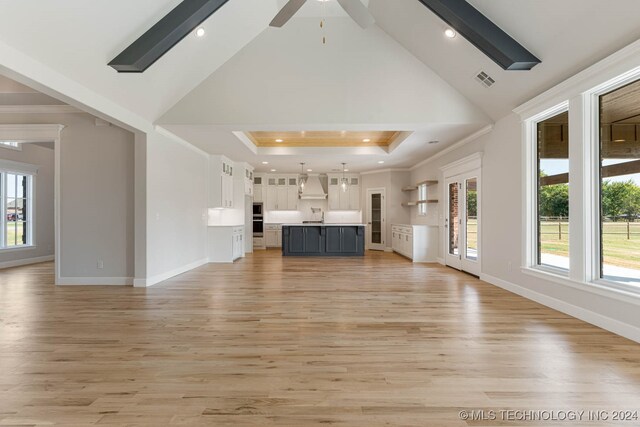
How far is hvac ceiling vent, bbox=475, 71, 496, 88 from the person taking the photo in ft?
15.0

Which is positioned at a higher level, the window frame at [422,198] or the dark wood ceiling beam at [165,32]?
the dark wood ceiling beam at [165,32]

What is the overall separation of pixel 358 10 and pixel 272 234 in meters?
9.38

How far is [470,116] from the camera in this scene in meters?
5.37

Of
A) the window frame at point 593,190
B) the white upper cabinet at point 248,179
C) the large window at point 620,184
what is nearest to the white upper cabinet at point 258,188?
the white upper cabinet at point 248,179

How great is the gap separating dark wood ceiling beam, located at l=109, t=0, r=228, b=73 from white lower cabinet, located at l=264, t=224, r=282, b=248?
8031mm

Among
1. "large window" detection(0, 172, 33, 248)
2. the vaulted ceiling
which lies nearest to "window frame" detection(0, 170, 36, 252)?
"large window" detection(0, 172, 33, 248)

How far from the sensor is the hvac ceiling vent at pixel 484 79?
4.56 metres

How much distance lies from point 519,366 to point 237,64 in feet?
17.5

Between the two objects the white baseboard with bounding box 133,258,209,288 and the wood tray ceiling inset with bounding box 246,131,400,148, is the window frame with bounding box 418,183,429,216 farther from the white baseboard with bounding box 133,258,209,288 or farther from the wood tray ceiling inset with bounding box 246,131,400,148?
the white baseboard with bounding box 133,258,209,288

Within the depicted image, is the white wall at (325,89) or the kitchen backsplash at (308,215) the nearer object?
the white wall at (325,89)

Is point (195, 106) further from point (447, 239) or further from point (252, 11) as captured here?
point (447, 239)

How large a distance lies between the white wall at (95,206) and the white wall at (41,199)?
3.58 m

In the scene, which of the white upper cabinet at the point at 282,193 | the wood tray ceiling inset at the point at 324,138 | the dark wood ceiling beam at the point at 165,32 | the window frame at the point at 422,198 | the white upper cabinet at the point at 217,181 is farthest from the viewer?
the white upper cabinet at the point at 282,193

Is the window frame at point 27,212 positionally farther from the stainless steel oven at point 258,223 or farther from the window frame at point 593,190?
the window frame at point 593,190
